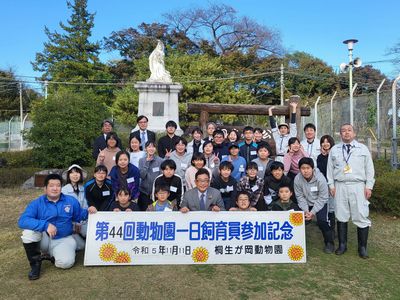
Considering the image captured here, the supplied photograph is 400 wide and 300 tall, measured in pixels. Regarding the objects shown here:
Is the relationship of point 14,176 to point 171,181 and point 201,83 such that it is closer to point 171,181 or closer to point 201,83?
point 171,181

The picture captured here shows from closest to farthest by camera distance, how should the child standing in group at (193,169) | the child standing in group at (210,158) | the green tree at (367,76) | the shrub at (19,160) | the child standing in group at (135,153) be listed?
the child standing in group at (193,169) → the child standing in group at (210,158) → the child standing in group at (135,153) → the shrub at (19,160) → the green tree at (367,76)

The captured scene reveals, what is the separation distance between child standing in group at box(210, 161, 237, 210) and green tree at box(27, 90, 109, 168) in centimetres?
789

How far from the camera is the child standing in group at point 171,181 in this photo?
15.7 ft

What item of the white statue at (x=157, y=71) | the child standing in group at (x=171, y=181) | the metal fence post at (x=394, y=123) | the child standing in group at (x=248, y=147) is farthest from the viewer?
the white statue at (x=157, y=71)

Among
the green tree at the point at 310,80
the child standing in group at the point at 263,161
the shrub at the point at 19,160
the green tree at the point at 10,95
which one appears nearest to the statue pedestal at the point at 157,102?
the shrub at the point at 19,160

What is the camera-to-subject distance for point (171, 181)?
15.9 feet

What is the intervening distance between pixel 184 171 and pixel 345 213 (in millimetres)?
2358

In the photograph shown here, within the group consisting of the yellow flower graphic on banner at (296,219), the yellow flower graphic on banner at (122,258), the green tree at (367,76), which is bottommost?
the yellow flower graphic on banner at (122,258)

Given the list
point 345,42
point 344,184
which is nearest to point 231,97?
point 345,42

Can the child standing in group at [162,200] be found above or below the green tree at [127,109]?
below

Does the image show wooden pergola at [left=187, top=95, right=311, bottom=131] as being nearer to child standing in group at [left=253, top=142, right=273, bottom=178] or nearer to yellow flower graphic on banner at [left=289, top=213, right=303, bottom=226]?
child standing in group at [left=253, top=142, right=273, bottom=178]

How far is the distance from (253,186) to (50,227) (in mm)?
2667

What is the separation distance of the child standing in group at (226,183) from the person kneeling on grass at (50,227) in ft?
6.26

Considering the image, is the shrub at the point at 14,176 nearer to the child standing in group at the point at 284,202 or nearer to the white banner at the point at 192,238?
the white banner at the point at 192,238
